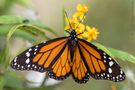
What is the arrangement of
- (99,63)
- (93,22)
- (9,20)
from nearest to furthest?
(99,63) → (9,20) → (93,22)

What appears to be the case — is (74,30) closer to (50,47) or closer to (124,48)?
(50,47)

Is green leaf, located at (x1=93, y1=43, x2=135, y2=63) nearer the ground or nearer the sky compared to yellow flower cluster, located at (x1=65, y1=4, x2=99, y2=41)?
nearer the ground

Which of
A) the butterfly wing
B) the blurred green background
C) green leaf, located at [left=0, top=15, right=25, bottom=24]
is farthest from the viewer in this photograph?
the blurred green background

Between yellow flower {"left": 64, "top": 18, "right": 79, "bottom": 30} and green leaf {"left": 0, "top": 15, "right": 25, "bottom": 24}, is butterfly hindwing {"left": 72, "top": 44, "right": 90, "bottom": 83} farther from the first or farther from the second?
green leaf {"left": 0, "top": 15, "right": 25, "bottom": 24}

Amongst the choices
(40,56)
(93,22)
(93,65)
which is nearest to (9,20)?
(40,56)

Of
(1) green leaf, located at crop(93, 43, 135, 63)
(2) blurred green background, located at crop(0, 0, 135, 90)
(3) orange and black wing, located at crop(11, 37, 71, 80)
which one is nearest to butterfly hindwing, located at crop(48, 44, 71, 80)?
(3) orange and black wing, located at crop(11, 37, 71, 80)

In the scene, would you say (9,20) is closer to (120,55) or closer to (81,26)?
(81,26)

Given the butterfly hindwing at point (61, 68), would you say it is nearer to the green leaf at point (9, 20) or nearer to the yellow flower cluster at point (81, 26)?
the yellow flower cluster at point (81, 26)

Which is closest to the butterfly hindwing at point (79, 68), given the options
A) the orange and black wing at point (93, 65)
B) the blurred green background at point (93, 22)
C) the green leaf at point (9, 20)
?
the orange and black wing at point (93, 65)
